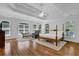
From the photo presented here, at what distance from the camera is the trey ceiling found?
235cm

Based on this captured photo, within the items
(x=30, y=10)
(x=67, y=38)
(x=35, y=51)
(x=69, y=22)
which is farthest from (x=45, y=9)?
(x=35, y=51)

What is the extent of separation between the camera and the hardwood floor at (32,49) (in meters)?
2.35

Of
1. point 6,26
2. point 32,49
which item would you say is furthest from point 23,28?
point 32,49

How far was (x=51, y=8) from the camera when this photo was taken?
235 centimetres

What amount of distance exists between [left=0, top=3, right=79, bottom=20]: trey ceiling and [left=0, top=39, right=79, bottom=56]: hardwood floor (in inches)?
24.3

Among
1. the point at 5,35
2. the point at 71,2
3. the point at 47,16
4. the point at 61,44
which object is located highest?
the point at 71,2

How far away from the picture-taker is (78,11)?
234cm

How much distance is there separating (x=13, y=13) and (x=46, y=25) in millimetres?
717

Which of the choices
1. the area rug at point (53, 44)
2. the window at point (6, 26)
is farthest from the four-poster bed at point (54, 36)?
the window at point (6, 26)

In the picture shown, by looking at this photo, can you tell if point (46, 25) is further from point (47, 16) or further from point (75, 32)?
point (75, 32)

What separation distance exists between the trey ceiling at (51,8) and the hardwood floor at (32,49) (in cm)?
62

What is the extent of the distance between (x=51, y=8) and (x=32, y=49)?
94 centimetres

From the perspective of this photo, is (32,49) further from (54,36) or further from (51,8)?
(51,8)

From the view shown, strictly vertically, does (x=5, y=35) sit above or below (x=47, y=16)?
below
